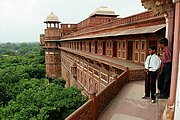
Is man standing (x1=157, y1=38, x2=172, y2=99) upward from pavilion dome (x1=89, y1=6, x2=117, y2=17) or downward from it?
downward

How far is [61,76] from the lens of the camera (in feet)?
115

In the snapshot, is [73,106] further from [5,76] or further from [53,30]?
[53,30]

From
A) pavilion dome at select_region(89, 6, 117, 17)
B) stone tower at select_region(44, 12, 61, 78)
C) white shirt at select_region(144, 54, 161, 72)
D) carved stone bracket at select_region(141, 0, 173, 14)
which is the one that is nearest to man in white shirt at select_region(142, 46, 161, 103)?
white shirt at select_region(144, 54, 161, 72)

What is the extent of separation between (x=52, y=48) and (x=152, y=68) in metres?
30.9

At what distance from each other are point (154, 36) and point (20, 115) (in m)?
9.00

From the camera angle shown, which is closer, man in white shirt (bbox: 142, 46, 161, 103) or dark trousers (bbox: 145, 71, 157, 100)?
man in white shirt (bbox: 142, 46, 161, 103)

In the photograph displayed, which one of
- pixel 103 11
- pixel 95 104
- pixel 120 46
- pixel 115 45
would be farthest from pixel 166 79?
pixel 103 11

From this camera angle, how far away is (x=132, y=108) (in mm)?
5301

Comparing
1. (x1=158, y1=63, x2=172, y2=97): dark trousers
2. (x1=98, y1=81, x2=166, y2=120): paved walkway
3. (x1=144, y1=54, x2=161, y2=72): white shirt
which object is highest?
(x1=144, y1=54, x2=161, y2=72): white shirt

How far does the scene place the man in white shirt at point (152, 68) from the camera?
5.12 m

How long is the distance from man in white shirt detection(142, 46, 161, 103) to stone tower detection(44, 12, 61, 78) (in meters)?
30.0

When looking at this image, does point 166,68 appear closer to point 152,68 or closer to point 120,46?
point 152,68

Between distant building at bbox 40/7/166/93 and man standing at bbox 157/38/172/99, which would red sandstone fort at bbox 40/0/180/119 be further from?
man standing at bbox 157/38/172/99

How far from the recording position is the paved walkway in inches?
185
